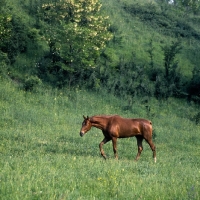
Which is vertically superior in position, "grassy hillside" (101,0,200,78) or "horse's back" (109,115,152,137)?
"grassy hillside" (101,0,200,78)

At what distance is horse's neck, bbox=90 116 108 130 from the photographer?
16.1m

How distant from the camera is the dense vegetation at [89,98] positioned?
33.0ft

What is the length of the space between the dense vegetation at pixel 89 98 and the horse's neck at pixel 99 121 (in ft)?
4.06

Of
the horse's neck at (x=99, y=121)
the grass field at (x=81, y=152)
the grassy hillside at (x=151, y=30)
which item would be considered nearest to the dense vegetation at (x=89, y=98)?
the grass field at (x=81, y=152)

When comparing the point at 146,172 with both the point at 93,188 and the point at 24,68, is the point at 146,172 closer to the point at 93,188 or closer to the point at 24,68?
the point at 93,188

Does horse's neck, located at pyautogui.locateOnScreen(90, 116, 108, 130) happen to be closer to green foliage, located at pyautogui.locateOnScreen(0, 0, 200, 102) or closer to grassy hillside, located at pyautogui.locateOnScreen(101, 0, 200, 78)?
green foliage, located at pyautogui.locateOnScreen(0, 0, 200, 102)

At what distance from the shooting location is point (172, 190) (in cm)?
945

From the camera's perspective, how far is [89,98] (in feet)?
107

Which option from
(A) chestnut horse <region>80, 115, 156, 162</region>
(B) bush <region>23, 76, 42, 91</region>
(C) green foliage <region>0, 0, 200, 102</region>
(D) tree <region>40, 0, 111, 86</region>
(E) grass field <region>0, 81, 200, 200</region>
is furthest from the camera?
(C) green foliage <region>0, 0, 200, 102</region>

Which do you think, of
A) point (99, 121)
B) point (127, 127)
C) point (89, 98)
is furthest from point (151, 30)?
point (99, 121)

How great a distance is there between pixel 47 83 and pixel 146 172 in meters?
23.2

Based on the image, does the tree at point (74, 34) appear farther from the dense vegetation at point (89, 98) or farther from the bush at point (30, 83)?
the bush at point (30, 83)

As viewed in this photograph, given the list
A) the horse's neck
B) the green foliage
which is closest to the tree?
the green foliage

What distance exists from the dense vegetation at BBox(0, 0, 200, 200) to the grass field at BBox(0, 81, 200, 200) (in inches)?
1.9
